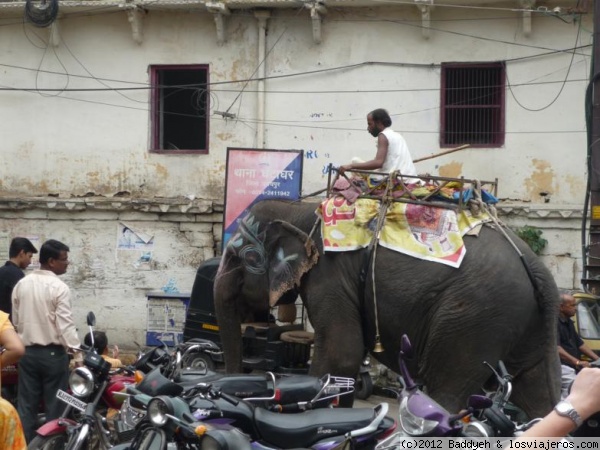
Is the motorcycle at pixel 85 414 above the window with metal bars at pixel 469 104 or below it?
below

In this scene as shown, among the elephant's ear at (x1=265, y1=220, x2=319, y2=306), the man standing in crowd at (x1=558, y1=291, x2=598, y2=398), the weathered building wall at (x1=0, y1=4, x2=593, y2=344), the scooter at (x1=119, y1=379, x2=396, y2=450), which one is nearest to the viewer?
the scooter at (x1=119, y1=379, x2=396, y2=450)

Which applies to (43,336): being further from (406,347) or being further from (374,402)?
(374,402)

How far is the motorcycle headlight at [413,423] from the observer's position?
4.16 m

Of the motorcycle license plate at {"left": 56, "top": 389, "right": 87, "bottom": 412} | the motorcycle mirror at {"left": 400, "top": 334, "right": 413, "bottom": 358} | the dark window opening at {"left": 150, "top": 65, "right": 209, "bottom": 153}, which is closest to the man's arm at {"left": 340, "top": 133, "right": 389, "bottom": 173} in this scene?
the motorcycle license plate at {"left": 56, "top": 389, "right": 87, "bottom": 412}

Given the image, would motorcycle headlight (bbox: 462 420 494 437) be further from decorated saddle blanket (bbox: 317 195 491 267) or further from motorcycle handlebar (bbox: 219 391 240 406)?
decorated saddle blanket (bbox: 317 195 491 267)

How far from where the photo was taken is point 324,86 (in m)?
14.6

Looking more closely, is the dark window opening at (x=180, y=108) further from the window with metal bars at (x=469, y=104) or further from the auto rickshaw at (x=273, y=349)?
the auto rickshaw at (x=273, y=349)

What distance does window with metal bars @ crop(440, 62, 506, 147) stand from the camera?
14211mm

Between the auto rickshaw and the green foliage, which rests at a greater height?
the green foliage

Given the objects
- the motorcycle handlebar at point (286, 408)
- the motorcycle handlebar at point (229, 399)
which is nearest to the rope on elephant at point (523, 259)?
the motorcycle handlebar at point (286, 408)

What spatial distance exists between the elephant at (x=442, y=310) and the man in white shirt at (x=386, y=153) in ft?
2.35

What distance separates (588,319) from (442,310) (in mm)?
3754

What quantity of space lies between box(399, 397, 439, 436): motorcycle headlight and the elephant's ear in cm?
359

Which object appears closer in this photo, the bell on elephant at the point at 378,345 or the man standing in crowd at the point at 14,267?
the bell on elephant at the point at 378,345
